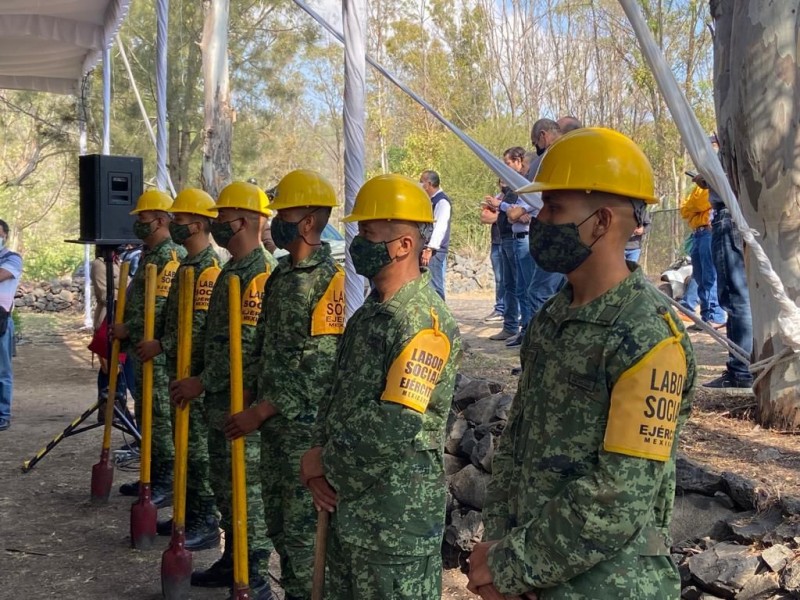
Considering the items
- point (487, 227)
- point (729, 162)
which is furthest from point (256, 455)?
point (487, 227)

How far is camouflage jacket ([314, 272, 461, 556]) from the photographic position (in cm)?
252

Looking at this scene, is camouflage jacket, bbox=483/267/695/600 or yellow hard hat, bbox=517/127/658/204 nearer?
camouflage jacket, bbox=483/267/695/600

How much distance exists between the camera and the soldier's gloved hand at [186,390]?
13.6 feet

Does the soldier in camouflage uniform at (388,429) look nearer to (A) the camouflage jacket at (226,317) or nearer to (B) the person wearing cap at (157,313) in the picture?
(A) the camouflage jacket at (226,317)

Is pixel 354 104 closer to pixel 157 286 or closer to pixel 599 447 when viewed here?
pixel 157 286

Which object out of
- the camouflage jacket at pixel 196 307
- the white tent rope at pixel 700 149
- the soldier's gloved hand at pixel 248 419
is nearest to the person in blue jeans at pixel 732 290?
the white tent rope at pixel 700 149

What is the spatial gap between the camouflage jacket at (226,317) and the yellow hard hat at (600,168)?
2291mm

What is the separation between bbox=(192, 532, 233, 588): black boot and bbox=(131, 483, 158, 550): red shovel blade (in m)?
0.69

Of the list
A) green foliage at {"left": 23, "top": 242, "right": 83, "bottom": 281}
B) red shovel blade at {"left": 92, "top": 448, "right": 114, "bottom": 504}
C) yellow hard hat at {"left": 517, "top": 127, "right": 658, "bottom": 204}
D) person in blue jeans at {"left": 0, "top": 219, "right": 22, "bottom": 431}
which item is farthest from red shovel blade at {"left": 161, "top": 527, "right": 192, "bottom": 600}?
green foliage at {"left": 23, "top": 242, "right": 83, "bottom": 281}

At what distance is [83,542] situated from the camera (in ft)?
16.8

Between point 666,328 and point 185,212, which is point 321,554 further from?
point 185,212

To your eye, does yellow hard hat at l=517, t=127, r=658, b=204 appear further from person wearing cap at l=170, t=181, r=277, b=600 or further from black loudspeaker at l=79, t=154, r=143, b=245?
black loudspeaker at l=79, t=154, r=143, b=245

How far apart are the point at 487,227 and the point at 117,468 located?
14748 mm

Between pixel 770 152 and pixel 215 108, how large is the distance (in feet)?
26.1
